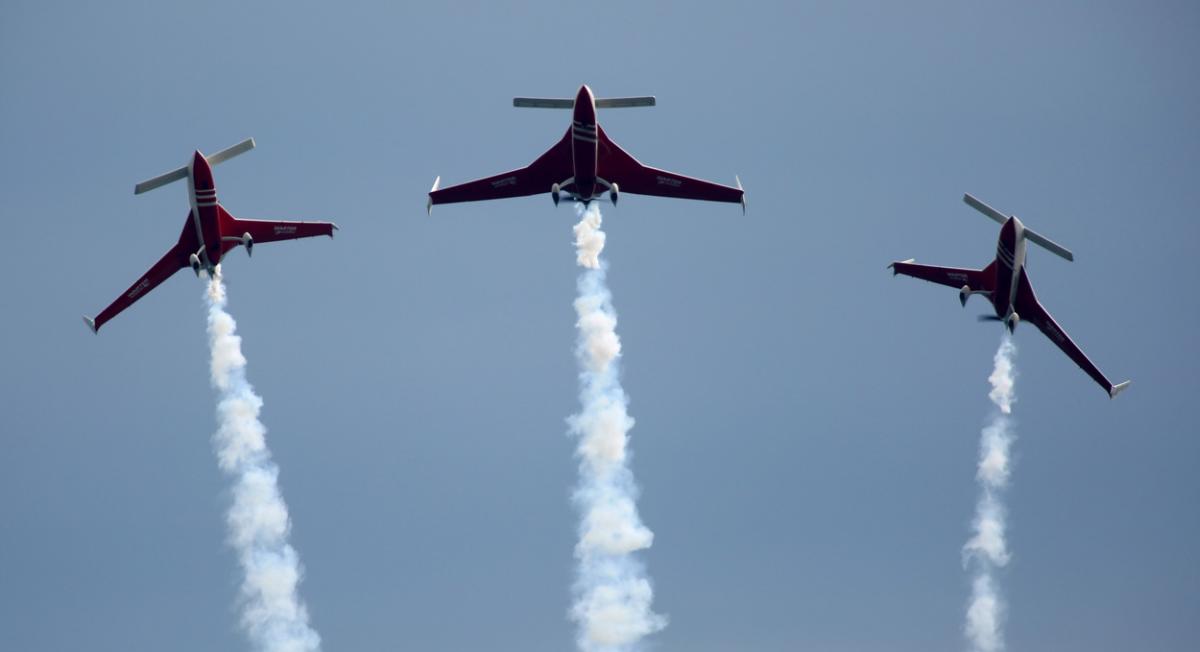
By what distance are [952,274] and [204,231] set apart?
154 feet

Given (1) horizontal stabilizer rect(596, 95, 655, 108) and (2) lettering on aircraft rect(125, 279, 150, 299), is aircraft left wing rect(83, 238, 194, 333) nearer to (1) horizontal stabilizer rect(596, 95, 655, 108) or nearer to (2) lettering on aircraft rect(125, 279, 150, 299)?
(2) lettering on aircraft rect(125, 279, 150, 299)

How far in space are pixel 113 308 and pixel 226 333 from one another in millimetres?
7239

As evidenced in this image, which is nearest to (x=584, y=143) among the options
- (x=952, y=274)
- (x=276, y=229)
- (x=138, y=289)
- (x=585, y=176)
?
(x=585, y=176)

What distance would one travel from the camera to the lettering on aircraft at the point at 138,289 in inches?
5064

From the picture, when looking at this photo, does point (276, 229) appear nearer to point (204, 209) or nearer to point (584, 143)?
point (204, 209)

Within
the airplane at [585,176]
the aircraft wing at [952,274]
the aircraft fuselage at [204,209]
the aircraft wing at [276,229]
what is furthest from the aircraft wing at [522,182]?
the aircraft wing at [952,274]

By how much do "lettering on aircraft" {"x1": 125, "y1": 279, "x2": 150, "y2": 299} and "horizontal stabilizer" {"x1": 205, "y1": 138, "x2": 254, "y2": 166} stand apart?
10.5 metres

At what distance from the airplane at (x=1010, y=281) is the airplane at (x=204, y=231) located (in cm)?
3978

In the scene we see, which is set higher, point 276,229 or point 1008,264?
point 276,229

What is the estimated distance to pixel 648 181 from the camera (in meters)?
129

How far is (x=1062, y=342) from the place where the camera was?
5172 inches

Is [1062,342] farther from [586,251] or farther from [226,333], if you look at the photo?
[226,333]

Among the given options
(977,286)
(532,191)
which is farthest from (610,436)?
(977,286)

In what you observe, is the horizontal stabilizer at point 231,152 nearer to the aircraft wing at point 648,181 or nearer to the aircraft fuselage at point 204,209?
the aircraft fuselage at point 204,209
